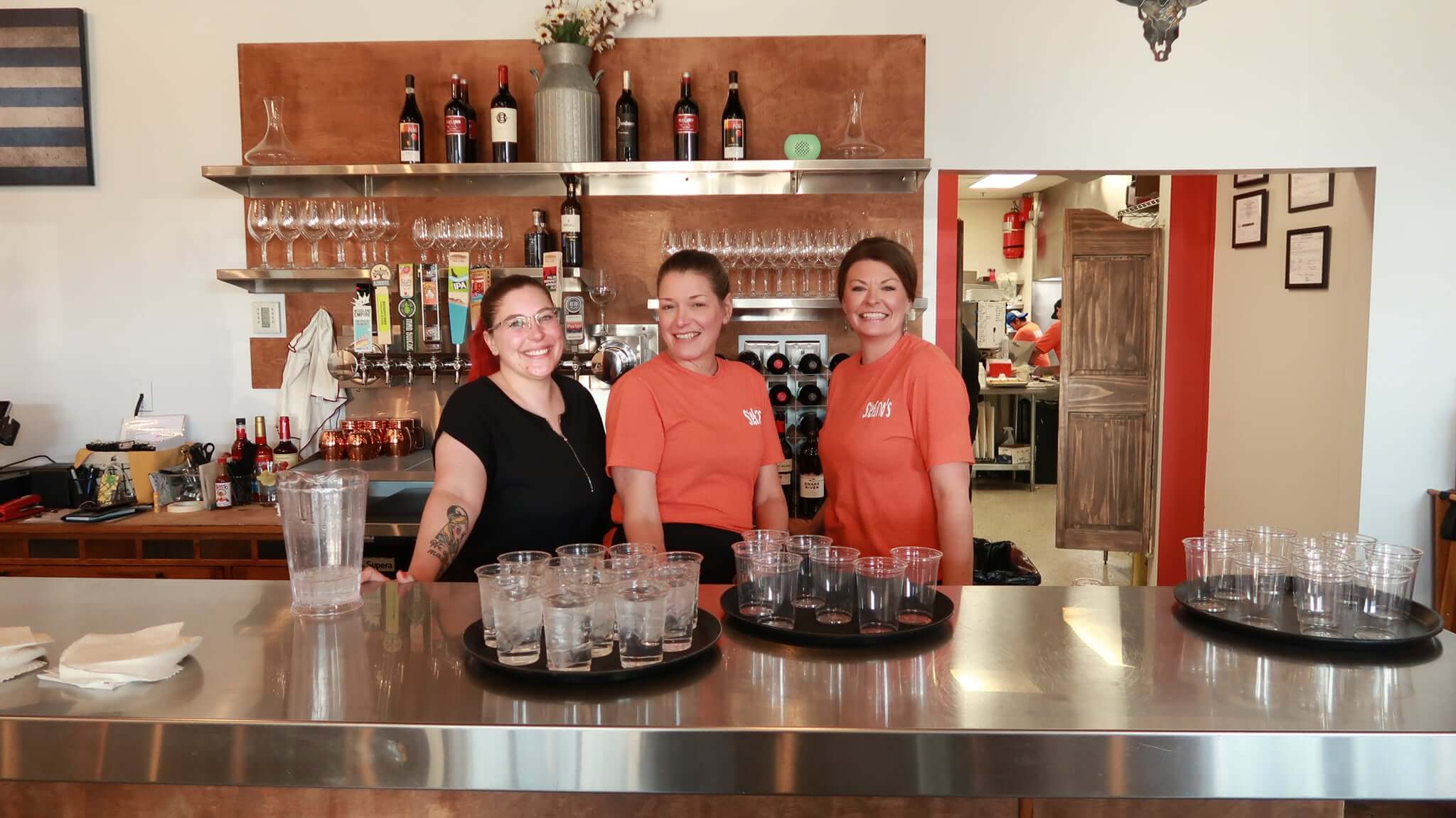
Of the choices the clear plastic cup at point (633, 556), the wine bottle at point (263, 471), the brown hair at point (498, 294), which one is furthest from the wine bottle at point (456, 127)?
the clear plastic cup at point (633, 556)

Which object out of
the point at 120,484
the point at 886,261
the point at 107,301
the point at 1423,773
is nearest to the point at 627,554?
the point at 1423,773

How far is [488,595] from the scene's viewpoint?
4.01ft

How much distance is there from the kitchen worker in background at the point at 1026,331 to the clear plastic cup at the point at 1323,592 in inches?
322

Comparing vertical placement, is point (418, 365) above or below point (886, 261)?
below

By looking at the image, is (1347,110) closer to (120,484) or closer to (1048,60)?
(1048,60)

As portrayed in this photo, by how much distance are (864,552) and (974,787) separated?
3.78 ft

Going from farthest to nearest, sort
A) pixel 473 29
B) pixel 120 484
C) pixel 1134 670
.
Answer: pixel 473 29 < pixel 120 484 < pixel 1134 670

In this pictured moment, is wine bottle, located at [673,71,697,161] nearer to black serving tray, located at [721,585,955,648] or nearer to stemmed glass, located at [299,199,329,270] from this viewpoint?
stemmed glass, located at [299,199,329,270]

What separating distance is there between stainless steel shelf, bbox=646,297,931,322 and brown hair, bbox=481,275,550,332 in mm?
965

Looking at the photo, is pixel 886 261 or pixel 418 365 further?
pixel 418 365

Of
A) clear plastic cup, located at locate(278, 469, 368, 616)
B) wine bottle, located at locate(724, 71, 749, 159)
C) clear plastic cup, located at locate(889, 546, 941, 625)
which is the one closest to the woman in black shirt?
clear plastic cup, located at locate(278, 469, 368, 616)

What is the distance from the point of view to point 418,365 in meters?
3.63

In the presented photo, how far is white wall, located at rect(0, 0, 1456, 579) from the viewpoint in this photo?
353cm

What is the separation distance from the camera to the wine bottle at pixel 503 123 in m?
3.54
